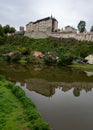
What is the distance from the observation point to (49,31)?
105562 mm

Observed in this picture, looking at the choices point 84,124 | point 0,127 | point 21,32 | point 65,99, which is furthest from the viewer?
point 21,32

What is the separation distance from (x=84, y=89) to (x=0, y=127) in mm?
22611

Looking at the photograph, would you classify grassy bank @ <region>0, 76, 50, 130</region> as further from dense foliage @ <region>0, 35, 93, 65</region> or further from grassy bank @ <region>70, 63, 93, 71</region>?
dense foliage @ <region>0, 35, 93, 65</region>

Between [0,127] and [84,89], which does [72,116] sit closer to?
[0,127]

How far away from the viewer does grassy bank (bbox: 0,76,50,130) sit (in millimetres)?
18562

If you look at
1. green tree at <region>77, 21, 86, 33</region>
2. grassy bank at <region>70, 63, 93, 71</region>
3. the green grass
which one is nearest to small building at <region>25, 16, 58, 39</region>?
green tree at <region>77, 21, 86, 33</region>

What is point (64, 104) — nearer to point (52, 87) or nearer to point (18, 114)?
point (18, 114)

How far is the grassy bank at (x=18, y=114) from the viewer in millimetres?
18562

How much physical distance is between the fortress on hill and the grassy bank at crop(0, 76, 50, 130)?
242 feet

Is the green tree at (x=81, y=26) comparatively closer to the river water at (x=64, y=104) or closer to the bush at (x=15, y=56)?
the bush at (x=15, y=56)

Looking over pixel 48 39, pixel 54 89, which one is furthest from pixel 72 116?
pixel 48 39

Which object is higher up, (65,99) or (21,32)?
(21,32)

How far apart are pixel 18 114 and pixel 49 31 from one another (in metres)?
86.4

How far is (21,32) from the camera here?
115m
